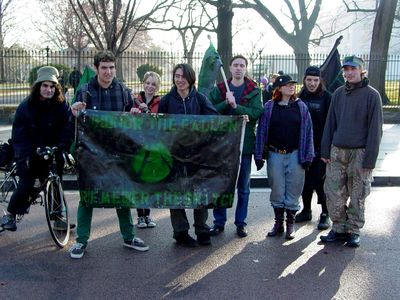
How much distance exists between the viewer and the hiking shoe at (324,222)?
237 inches

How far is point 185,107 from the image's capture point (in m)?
5.16

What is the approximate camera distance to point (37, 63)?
20.2m

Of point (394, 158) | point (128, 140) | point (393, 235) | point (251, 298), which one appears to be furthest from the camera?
point (394, 158)

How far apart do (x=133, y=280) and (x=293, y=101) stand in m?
2.53

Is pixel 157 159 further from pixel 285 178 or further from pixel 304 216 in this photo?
pixel 304 216

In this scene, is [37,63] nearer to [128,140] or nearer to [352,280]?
[128,140]

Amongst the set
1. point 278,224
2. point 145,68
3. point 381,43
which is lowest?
point 278,224

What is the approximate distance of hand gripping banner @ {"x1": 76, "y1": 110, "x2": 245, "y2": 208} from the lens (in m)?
4.96

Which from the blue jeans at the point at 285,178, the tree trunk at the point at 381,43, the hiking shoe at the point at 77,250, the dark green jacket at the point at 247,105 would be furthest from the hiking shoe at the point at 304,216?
the tree trunk at the point at 381,43

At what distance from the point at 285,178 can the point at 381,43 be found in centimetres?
1620

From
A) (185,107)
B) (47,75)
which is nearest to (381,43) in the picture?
Result: (185,107)

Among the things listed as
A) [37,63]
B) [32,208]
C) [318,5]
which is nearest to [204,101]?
[32,208]

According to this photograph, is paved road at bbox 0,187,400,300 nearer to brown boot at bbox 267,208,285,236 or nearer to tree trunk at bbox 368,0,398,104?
brown boot at bbox 267,208,285,236

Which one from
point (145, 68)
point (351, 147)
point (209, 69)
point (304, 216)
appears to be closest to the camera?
point (351, 147)
